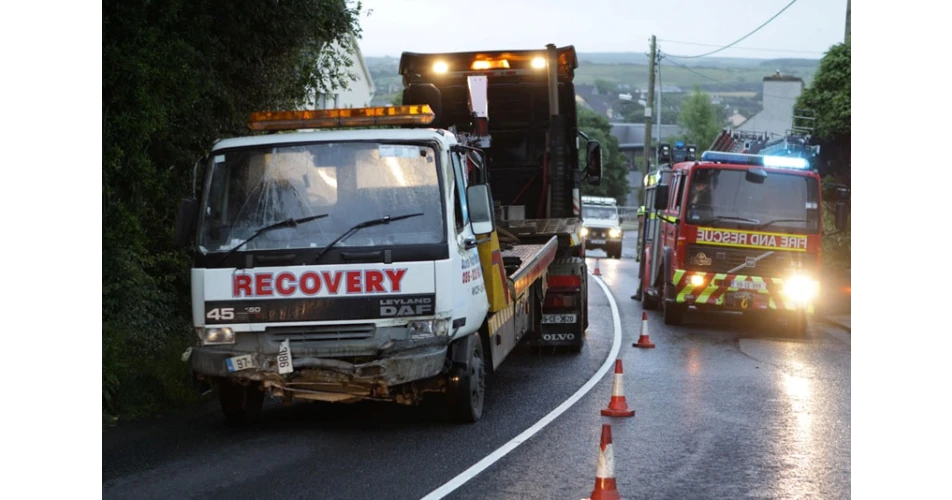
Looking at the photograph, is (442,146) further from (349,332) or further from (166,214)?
(166,214)

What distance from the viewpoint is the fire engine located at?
59.9 feet

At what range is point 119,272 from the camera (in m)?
11.7

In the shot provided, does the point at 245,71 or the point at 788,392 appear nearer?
the point at 788,392

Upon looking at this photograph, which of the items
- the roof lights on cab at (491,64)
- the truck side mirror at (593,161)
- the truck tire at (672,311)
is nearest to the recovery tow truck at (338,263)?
the roof lights on cab at (491,64)

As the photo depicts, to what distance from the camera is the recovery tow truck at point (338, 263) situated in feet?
30.8

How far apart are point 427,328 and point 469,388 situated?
0.84 m

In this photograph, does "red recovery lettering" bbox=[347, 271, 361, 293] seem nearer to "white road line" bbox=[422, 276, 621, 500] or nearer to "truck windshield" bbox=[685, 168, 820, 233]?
"white road line" bbox=[422, 276, 621, 500]

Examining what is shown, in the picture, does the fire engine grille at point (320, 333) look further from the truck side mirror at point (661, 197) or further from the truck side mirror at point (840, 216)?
the truck side mirror at point (661, 197)

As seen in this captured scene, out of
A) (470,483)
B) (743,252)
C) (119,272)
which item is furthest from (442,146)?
(743,252)

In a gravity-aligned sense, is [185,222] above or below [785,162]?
below

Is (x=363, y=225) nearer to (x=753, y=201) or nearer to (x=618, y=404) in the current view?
(x=618, y=404)

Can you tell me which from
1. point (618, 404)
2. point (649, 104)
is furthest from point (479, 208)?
point (649, 104)

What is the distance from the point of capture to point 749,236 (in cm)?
1828

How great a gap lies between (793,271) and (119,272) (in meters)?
10.5
